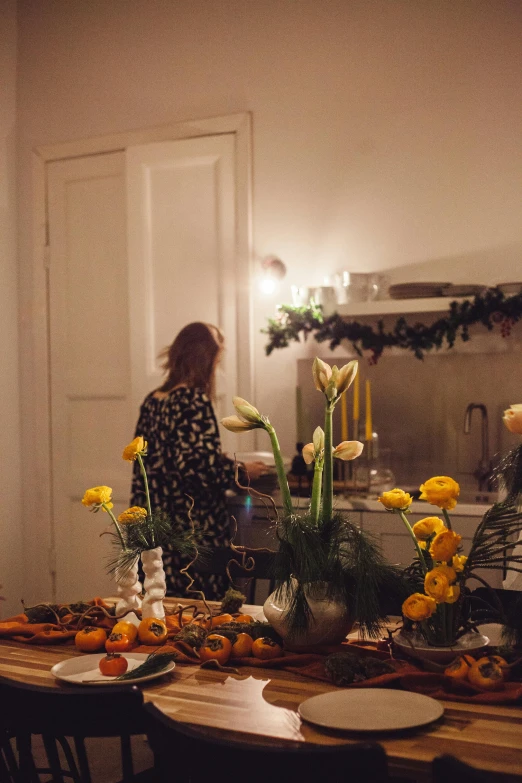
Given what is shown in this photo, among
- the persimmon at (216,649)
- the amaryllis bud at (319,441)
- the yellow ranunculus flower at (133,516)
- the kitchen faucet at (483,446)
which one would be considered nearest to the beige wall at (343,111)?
the kitchen faucet at (483,446)

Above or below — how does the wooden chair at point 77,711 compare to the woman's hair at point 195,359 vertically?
below

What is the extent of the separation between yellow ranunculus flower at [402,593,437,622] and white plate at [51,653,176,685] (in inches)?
19.3

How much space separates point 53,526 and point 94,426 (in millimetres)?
623

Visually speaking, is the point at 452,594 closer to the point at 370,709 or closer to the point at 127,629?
the point at 370,709

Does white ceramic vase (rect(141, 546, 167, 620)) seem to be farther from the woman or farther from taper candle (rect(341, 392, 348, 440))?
taper candle (rect(341, 392, 348, 440))

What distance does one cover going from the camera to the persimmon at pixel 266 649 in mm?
1926

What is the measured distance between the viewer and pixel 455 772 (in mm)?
1152

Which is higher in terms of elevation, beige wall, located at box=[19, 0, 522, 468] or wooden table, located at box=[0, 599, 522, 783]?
beige wall, located at box=[19, 0, 522, 468]

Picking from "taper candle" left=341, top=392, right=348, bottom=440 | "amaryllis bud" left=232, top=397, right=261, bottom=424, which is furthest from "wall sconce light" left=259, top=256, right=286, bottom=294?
"amaryllis bud" left=232, top=397, right=261, bottom=424

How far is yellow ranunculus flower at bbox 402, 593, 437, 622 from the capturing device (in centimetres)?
172

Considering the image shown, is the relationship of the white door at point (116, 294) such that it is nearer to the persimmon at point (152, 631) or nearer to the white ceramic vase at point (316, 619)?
the persimmon at point (152, 631)

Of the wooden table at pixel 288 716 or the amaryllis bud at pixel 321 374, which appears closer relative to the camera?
the wooden table at pixel 288 716

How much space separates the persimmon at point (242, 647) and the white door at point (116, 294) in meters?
2.65

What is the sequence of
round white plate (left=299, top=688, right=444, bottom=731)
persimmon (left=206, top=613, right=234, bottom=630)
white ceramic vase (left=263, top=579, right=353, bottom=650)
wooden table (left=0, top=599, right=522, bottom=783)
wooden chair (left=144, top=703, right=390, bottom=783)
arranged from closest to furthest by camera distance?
wooden chair (left=144, top=703, right=390, bottom=783)
wooden table (left=0, top=599, right=522, bottom=783)
round white plate (left=299, top=688, right=444, bottom=731)
white ceramic vase (left=263, top=579, right=353, bottom=650)
persimmon (left=206, top=613, right=234, bottom=630)
